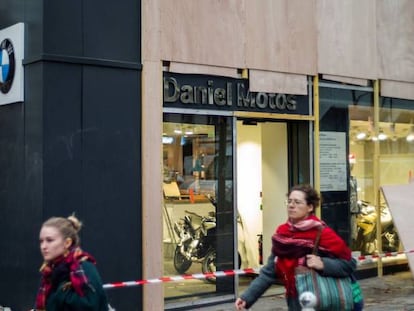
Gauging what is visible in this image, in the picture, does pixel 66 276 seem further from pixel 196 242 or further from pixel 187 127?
pixel 196 242

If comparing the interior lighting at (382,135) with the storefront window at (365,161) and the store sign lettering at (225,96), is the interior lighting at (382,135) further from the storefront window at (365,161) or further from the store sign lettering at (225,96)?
the store sign lettering at (225,96)

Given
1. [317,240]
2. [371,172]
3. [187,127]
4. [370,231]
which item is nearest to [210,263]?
[187,127]

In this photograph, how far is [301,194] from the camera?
484 cm

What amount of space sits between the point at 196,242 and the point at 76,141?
247 centimetres

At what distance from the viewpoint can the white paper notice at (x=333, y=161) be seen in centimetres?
1139

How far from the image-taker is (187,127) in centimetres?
966

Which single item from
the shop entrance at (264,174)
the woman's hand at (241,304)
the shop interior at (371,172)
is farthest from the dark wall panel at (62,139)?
the shop interior at (371,172)

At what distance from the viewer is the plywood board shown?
10.5 meters

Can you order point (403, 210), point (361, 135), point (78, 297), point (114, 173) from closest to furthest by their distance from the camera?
point (78, 297) < point (114, 173) < point (403, 210) < point (361, 135)

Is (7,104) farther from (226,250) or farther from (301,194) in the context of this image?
(301,194)

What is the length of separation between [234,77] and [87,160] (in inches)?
107

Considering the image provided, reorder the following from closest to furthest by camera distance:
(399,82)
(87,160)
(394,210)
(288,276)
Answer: (288,276), (87,160), (394,210), (399,82)

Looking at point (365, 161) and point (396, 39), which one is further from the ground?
point (396, 39)

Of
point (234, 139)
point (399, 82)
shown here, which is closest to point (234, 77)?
point (234, 139)
